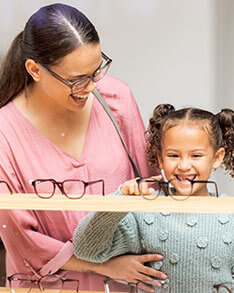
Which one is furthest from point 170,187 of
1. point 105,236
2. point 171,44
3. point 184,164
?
point 171,44

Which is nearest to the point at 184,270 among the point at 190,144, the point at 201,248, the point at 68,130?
the point at 201,248

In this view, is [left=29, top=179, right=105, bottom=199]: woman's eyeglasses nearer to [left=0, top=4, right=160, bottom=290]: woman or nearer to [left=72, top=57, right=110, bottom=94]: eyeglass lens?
[left=0, top=4, right=160, bottom=290]: woman

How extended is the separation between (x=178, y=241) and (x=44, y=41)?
407 millimetres

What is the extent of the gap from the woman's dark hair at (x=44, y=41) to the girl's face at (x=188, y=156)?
21cm

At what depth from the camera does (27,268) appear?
41.7 inches

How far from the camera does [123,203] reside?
2.83ft

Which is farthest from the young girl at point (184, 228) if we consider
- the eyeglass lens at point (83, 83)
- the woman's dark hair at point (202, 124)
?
the eyeglass lens at point (83, 83)

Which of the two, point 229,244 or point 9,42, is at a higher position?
point 9,42

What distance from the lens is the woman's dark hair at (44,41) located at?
93 centimetres

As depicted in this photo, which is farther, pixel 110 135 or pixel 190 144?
pixel 110 135

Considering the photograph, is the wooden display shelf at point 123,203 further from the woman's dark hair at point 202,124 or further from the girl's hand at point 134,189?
the woman's dark hair at point 202,124

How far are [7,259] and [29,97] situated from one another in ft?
1.02

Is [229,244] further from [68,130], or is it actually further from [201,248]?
[68,130]

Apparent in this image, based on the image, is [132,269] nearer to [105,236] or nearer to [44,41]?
[105,236]
